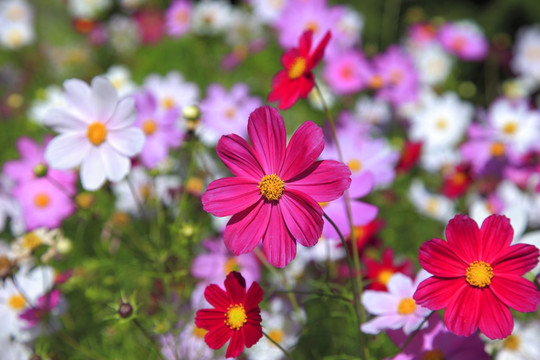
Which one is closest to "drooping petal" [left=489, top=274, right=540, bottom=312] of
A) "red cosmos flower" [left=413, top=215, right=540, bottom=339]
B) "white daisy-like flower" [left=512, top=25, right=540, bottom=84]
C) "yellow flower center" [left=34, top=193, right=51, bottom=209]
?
"red cosmos flower" [left=413, top=215, right=540, bottom=339]

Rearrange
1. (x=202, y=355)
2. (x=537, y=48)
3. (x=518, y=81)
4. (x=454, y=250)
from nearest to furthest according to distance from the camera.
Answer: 1. (x=454, y=250)
2. (x=202, y=355)
3. (x=537, y=48)
4. (x=518, y=81)

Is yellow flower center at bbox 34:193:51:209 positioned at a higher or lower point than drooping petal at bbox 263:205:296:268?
higher

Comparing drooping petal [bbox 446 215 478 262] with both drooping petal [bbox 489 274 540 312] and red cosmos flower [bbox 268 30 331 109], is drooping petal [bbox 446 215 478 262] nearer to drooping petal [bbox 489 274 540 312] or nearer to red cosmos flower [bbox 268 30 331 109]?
→ drooping petal [bbox 489 274 540 312]

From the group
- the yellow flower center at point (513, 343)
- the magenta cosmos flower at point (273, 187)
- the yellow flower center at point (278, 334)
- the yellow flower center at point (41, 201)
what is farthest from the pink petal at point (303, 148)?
the yellow flower center at point (41, 201)

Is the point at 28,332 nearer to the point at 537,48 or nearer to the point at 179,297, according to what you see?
the point at 179,297

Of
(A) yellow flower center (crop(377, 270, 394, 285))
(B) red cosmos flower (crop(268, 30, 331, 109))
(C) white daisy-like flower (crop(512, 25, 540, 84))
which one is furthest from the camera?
(C) white daisy-like flower (crop(512, 25, 540, 84))

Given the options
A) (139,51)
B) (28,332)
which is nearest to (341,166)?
(28,332)
